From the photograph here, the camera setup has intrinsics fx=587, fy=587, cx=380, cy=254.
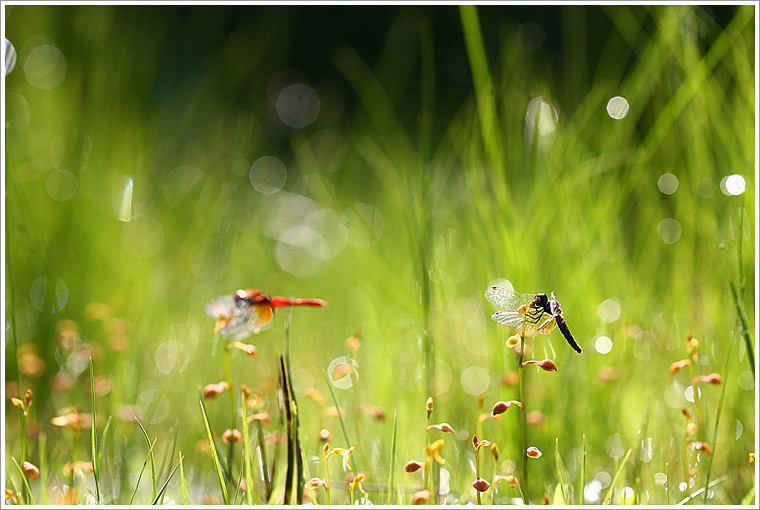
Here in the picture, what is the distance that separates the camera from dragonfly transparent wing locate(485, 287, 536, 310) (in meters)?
0.66

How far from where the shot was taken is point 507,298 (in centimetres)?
68

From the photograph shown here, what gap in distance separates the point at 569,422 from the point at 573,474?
0.08 metres

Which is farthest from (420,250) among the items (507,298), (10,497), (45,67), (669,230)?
(45,67)

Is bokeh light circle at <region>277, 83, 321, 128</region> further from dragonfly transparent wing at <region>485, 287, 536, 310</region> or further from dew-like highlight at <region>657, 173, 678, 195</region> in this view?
dragonfly transparent wing at <region>485, 287, 536, 310</region>

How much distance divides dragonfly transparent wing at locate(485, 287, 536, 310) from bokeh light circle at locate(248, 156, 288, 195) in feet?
5.74

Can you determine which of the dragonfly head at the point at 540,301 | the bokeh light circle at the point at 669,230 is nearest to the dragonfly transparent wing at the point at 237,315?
the dragonfly head at the point at 540,301

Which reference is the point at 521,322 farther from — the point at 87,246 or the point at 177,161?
the point at 177,161

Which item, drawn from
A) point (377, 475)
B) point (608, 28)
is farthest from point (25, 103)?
point (608, 28)

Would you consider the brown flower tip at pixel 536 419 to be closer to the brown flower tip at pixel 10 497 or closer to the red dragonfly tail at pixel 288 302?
the red dragonfly tail at pixel 288 302

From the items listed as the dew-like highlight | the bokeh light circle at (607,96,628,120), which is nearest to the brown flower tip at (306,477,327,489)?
the bokeh light circle at (607,96,628,120)

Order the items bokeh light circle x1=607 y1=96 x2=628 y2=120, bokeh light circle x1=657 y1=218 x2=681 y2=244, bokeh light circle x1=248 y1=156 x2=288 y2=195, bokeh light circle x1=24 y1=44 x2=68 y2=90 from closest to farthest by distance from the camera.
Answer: bokeh light circle x1=607 y1=96 x2=628 y2=120
bokeh light circle x1=657 y1=218 x2=681 y2=244
bokeh light circle x1=24 y1=44 x2=68 y2=90
bokeh light circle x1=248 y1=156 x2=288 y2=195

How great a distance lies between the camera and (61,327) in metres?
1.31

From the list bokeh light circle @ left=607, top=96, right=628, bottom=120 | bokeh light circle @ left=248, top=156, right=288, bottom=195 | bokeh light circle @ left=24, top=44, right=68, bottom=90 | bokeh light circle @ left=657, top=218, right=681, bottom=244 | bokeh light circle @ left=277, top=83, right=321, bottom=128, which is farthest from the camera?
bokeh light circle @ left=277, top=83, right=321, bottom=128

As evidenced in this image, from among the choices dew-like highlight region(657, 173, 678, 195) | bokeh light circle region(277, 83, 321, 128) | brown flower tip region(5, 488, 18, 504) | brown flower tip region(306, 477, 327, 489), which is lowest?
brown flower tip region(5, 488, 18, 504)
